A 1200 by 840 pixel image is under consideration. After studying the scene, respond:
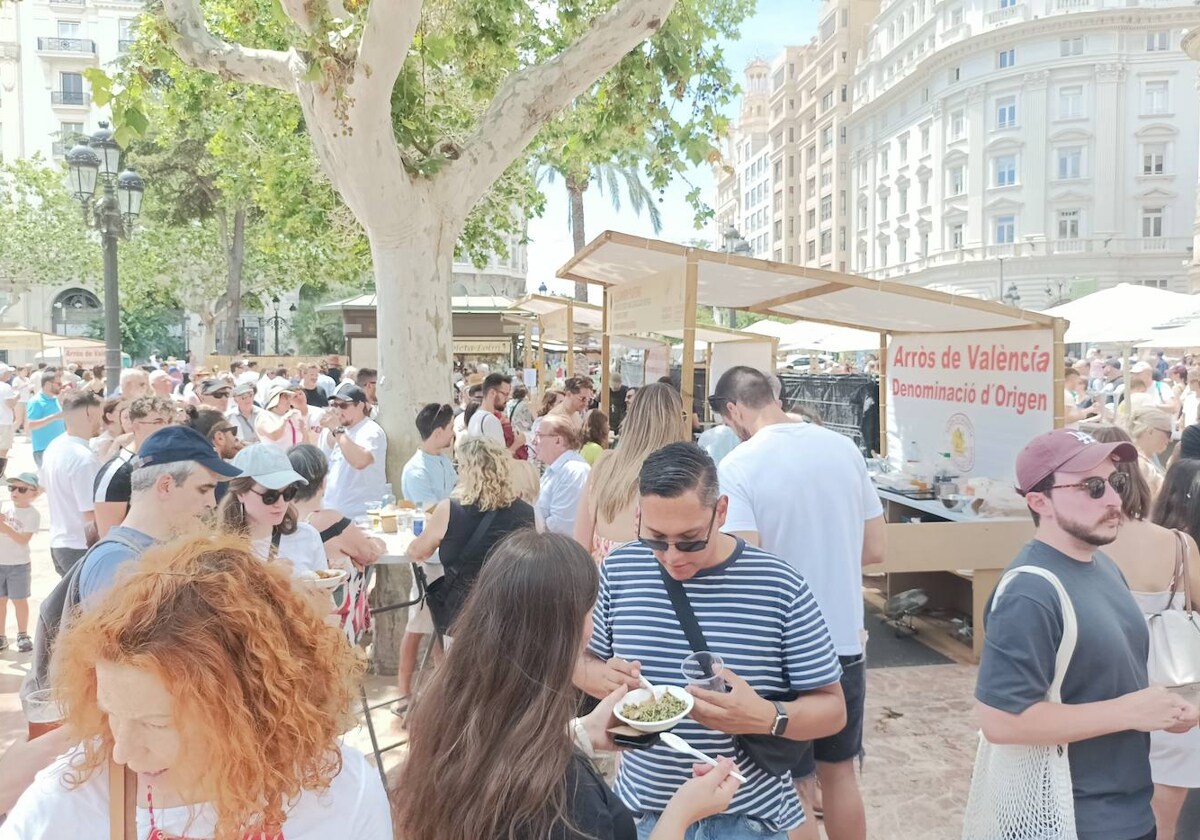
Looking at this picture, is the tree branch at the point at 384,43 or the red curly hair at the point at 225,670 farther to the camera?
the tree branch at the point at 384,43

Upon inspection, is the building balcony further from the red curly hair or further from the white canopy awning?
the red curly hair

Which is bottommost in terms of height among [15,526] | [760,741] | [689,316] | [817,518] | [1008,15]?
[15,526]

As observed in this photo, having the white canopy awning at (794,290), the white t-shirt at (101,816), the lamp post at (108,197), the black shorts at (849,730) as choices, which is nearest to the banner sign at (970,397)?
the white canopy awning at (794,290)

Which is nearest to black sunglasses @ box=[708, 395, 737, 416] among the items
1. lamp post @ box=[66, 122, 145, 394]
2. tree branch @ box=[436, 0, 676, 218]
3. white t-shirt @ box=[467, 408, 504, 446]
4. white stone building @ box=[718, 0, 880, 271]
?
tree branch @ box=[436, 0, 676, 218]

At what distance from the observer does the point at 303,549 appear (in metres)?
3.86

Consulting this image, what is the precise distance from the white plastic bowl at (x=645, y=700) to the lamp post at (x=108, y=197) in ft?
30.5

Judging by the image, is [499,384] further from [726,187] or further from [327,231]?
[726,187]

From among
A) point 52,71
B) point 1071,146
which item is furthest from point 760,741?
point 52,71

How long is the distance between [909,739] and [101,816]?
4.63m

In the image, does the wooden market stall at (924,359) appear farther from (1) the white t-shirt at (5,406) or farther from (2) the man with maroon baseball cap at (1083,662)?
(1) the white t-shirt at (5,406)

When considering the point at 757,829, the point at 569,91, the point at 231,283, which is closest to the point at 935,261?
the point at 231,283

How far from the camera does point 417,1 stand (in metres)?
5.41

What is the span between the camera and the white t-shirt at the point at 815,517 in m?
3.34

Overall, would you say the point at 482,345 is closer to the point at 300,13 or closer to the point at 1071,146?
the point at 300,13
